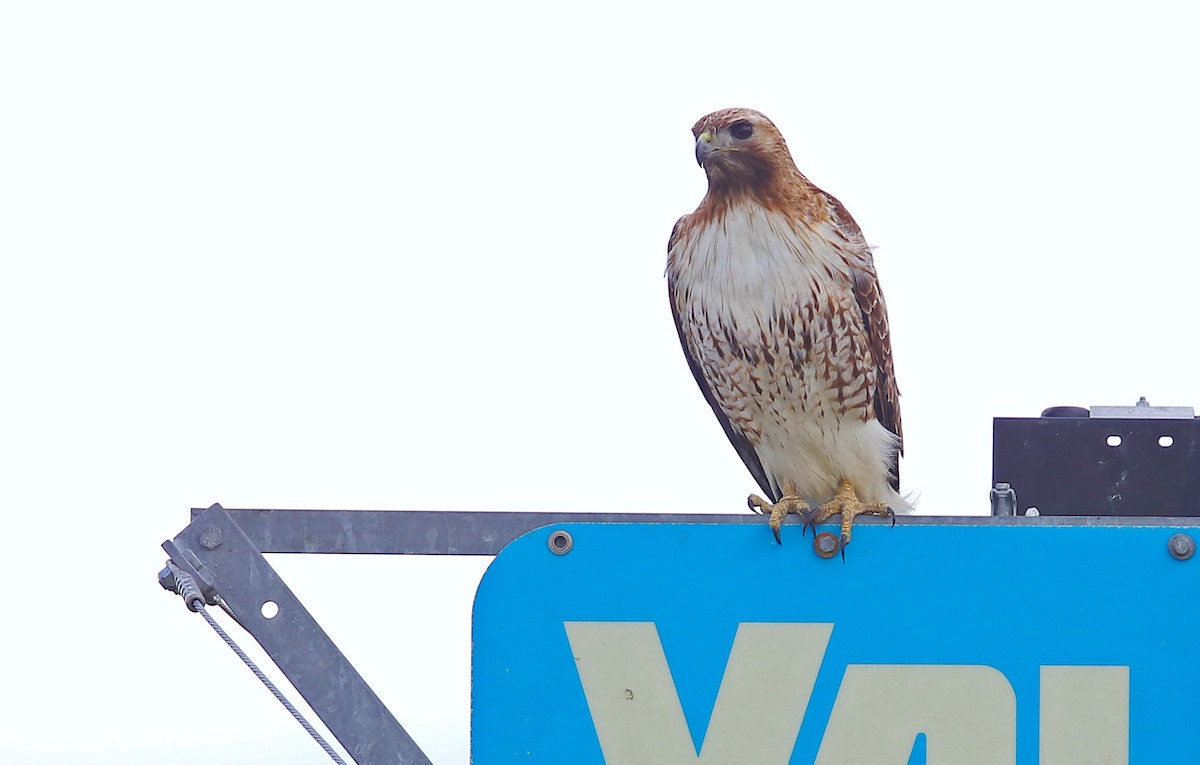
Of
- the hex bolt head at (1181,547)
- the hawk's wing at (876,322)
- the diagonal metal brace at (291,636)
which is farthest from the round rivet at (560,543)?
the hawk's wing at (876,322)

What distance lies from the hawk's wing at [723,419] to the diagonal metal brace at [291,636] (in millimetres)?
1968

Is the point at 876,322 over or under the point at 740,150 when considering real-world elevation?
under

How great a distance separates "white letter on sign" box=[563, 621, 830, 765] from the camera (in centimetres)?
185

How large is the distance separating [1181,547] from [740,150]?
194 cm

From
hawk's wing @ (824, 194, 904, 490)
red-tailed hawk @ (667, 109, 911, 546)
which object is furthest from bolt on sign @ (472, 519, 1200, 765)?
hawk's wing @ (824, 194, 904, 490)

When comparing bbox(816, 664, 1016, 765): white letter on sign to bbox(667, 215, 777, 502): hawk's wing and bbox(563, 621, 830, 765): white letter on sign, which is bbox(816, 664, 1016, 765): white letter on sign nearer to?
bbox(563, 621, 830, 765): white letter on sign

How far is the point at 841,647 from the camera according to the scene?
188 centimetres

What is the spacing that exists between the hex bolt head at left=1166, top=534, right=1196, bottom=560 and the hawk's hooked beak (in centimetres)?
196

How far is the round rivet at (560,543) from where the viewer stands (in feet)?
6.34

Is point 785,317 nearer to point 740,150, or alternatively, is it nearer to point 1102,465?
point 740,150

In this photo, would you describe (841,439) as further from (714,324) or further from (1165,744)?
(1165,744)

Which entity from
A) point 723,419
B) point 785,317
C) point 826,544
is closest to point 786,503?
point 785,317

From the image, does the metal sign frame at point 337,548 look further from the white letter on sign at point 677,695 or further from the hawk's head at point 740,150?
the hawk's head at point 740,150

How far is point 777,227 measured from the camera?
3.46m
